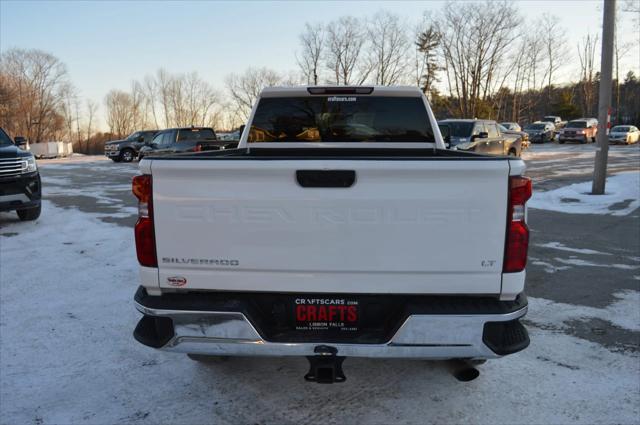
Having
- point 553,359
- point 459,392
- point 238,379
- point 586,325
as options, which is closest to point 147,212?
point 238,379

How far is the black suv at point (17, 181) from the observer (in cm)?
900

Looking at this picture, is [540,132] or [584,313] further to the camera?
[540,132]

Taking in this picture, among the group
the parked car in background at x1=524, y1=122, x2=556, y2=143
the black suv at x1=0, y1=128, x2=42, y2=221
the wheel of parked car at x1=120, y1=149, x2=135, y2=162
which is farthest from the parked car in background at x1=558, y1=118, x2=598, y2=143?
the black suv at x1=0, y1=128, x2=42, y2=221

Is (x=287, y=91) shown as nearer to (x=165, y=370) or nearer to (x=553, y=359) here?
(x=165, y=370)

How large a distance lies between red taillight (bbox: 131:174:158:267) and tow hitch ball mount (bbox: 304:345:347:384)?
1020 mm

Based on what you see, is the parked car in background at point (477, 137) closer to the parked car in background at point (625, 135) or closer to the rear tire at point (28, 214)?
the rear tire at point (28, 214)

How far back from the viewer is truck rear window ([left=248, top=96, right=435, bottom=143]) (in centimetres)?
465

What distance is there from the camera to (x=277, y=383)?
3.42 m

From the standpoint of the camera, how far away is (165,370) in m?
3.61

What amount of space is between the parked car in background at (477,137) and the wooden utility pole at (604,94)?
422 cm

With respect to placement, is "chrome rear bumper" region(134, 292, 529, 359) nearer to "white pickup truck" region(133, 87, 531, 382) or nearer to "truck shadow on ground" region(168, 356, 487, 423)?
"white pickup truck" region(133, 87, 531, 382)

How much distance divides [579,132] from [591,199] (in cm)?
3203

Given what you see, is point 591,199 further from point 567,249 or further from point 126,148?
point 126,148

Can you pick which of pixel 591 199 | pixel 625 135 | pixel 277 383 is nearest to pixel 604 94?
pixel 591 199
